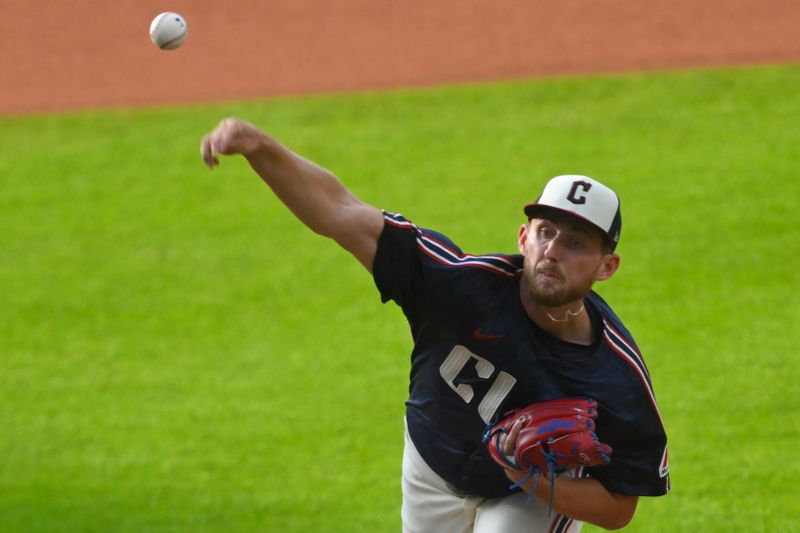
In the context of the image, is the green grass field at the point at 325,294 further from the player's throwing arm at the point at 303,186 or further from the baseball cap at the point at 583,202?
the player's throwing arm at the point at 303,186

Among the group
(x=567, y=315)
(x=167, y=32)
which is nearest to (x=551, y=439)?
(x=567, y=315)

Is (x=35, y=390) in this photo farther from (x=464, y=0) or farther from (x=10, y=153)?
(x=464, y=0)

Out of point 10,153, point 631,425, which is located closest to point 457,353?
point 631,425

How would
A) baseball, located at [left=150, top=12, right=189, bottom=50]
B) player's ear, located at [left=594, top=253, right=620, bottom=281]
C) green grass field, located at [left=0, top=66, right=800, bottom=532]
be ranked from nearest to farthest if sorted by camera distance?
player's ear, located at [left=594, top=253, right=620, bottom=281]
baseball, located at [left=150, top=12, right=189, bottom=50]
green grass field, located at [left=0, top=66, right=800, bottom=532]

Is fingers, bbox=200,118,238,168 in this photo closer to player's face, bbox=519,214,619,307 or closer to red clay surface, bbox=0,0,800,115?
player's face, bbox=519,214,619,307

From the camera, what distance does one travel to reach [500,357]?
181 inches

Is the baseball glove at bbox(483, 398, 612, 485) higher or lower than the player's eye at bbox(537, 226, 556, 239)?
lower

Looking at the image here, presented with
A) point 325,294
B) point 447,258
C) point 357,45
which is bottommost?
point 447,258

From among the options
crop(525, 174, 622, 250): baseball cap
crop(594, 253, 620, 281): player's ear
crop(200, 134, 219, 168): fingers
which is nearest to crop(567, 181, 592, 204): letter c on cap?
crop(525, 174, 622, 250): baseball cap

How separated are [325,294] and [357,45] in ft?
22.1

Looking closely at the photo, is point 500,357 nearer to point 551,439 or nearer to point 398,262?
point 551,439

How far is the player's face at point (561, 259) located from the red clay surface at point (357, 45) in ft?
39.2

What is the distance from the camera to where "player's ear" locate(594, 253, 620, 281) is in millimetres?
4648

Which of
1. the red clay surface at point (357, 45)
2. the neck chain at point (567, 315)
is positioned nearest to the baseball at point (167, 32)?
the neck chain at point (567, 315)
